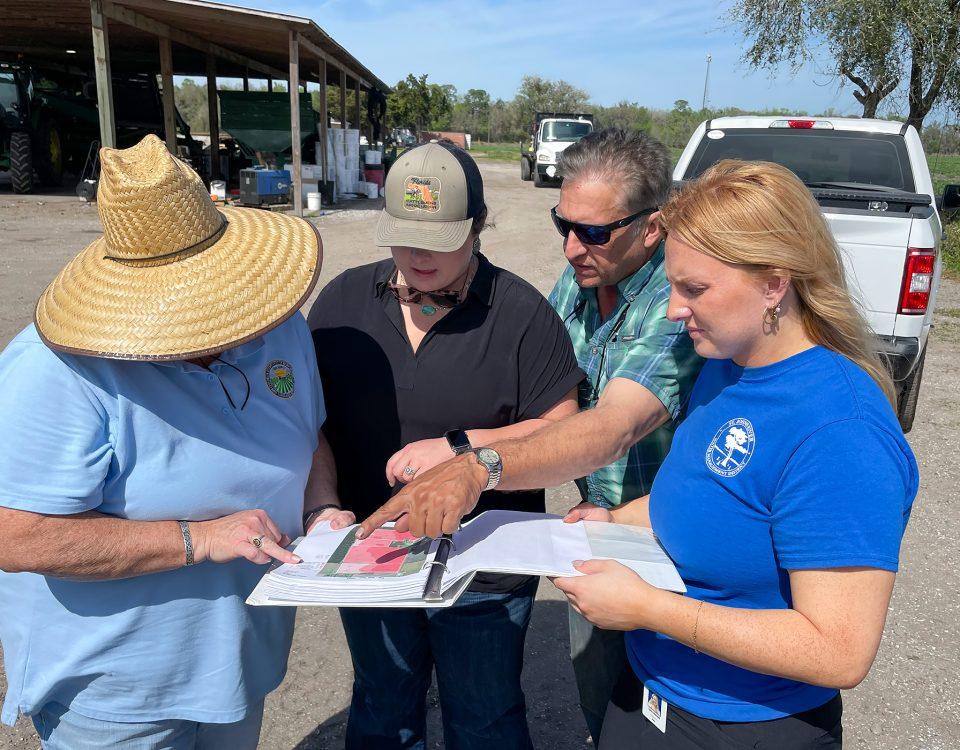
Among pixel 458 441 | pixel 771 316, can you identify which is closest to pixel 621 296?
pixel 458 441

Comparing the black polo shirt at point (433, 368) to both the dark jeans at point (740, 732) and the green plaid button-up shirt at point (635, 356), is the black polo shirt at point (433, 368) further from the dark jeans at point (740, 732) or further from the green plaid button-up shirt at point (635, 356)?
the dark jeans at point (740, 732)

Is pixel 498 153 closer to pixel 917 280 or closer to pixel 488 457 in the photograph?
pixel 917 280

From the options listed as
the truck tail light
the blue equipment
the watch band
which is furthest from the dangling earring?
the blue equipment

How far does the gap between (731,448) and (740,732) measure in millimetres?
602

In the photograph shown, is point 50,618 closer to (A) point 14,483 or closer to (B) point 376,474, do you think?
(A) point 14,483

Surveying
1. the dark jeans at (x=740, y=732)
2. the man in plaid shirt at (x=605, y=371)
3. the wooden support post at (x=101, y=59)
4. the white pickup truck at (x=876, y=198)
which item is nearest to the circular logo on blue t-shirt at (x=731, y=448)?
the man in plaid shirt at (x=605, y=371)

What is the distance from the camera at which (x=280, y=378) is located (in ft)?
6.03

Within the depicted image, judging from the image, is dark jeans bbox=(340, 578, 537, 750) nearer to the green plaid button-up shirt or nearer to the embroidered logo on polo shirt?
the green plaid button-up shirt

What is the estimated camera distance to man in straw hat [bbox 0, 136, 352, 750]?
4.75ft

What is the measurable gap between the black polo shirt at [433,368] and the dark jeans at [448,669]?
0.32 meters

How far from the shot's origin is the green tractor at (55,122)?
1725cm

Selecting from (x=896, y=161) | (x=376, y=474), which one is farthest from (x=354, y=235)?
(x=376, y=474)

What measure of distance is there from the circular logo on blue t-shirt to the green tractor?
19.6 m

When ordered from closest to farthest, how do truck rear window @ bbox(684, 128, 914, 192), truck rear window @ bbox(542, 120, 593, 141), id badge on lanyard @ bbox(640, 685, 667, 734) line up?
1. id badge on lanyard @ bbox(640, 685, 667, 734)
2. truck rear window @ bbox(684, 128, 914, 192)
3. truck rear window @ bbox(542, 120, 593, 141)
